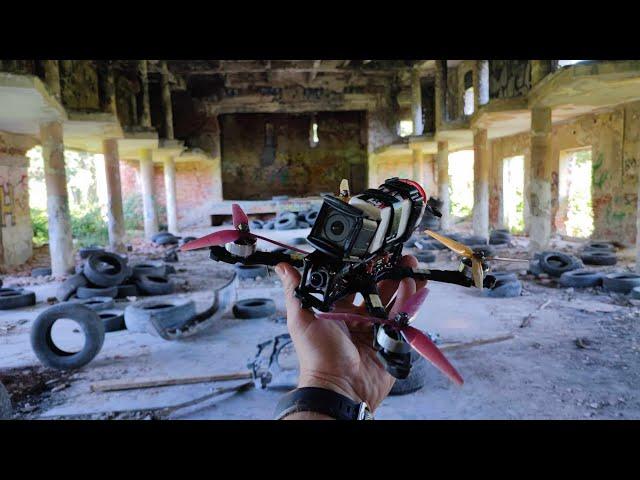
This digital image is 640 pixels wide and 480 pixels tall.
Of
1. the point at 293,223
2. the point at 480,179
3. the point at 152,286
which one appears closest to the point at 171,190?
the point at 293,223

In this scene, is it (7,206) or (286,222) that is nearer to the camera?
(7,206)

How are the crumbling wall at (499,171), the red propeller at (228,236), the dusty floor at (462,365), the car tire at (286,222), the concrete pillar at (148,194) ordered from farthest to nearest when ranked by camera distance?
the car tire at (286,222)
the concrete pillar at (148,194)
the crumbling wall at (499,171)
the dusty floor at (462,365)
the red propeller at (228,236)

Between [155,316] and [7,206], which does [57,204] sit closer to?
[7,206]

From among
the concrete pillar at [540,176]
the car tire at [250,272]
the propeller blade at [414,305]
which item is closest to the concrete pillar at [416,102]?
the concrete pillar at [540,176]

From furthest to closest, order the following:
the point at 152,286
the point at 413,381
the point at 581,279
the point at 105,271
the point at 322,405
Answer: the point at 152,286 → the point at 105,271 → the point at 581,279 → the point at 413,381 → the point at 322,405

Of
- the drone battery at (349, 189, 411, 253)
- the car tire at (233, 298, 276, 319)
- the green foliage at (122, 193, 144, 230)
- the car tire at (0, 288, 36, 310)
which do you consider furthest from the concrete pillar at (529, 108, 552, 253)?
the green foliage at (122, 193, 144, 230)

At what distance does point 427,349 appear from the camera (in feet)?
4.29

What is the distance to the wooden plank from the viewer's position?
15.3ft

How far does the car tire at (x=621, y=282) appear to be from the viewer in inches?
319

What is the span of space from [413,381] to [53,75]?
1076 cm

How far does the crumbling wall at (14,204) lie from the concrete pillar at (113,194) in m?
2.20

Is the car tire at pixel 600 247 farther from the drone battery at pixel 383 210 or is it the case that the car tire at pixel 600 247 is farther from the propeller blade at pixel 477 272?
the drone battery at pixel 383 210

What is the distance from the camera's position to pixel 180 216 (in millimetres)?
23469

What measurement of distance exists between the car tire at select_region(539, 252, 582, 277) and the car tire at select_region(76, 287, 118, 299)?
855cm
